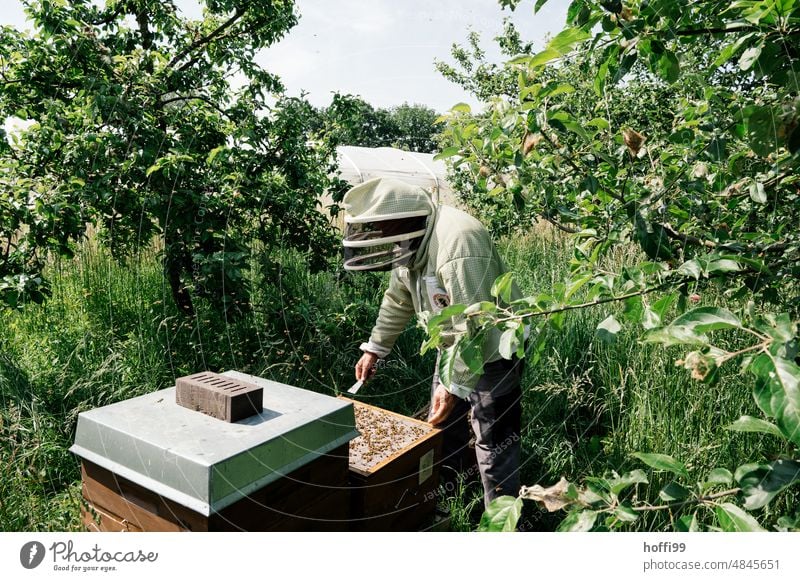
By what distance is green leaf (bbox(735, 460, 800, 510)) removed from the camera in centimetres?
100

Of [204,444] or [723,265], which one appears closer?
[723,265]

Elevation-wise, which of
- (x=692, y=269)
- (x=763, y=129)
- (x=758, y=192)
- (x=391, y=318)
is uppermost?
(x=763, y=129)

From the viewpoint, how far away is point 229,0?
3301 millimetres

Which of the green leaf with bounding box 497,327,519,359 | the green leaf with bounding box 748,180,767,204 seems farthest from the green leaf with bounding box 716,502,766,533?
the green leaf with bounding box 748,180,767,204

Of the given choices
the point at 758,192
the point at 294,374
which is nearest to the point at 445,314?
the point at 758,192

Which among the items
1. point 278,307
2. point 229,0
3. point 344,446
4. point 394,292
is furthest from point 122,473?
point 229,0

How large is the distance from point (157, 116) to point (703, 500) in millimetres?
3304

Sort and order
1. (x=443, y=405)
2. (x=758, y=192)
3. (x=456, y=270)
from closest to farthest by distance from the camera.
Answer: (x=758, y=192)
(x=456, y=270)
(x=443, y=405)

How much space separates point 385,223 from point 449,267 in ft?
1.11

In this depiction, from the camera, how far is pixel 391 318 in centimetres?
294

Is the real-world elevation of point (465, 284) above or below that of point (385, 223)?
below

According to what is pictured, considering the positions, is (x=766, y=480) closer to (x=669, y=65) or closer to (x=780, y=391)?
(x=780, y=391)

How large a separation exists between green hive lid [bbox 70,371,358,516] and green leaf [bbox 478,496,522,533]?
0.73 meters
